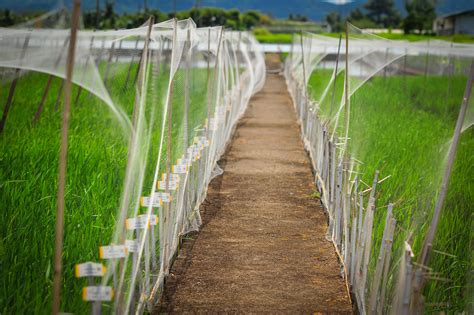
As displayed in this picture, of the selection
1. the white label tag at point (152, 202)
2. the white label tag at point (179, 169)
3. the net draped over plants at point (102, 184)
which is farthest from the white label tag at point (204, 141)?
the white label tag at point (152, 202)

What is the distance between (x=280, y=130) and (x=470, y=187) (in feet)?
17.8

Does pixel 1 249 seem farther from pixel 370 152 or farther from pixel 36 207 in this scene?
pixel 370 152

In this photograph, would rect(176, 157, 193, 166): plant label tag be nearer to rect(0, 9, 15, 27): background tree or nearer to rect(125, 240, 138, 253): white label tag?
rect(125, 240, 138, 253): white label tag

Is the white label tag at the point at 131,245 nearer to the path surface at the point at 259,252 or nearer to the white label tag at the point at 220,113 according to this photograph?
the path surface at the point at 259,252

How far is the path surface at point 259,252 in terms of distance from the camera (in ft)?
12.1

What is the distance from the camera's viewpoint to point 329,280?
13.3 feet

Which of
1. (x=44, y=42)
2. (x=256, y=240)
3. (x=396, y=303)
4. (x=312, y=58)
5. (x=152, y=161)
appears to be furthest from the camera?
(x=312, y=58)

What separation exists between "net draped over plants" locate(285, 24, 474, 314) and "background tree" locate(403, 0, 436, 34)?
47.9 m

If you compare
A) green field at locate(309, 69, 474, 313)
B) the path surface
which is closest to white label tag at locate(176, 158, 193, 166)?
the path surface

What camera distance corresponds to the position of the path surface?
3.69 m

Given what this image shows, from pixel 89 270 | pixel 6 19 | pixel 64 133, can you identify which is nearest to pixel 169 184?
pixel 89 270

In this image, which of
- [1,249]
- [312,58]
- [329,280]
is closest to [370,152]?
[329,280]

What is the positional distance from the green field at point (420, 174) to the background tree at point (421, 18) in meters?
46.7

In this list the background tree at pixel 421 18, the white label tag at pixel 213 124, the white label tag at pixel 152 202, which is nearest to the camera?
the white label tag at pixel 152 202
